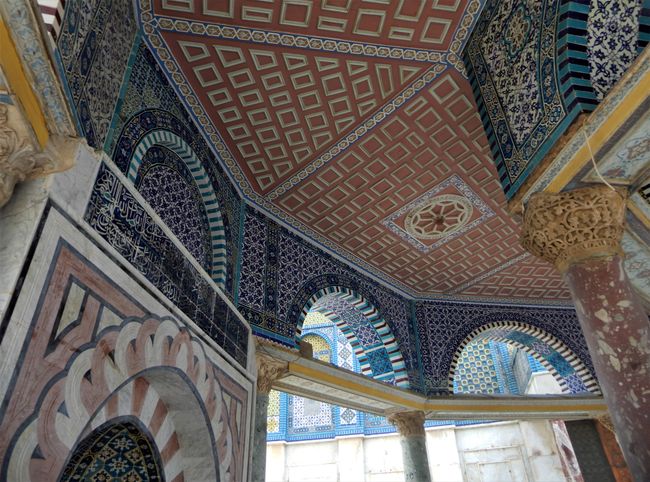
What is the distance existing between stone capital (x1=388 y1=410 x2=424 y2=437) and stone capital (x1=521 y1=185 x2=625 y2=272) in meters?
4.75

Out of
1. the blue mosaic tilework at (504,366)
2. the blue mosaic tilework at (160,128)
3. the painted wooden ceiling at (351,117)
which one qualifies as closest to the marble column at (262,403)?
the blue mosaic tilework at (160,128)

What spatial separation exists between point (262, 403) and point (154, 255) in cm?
236

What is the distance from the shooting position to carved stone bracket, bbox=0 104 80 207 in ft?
6.95

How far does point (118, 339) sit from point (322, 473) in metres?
10.1

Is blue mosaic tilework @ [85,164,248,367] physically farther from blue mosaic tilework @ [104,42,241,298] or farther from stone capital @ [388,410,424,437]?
stone capital @ [388,410,424,437]

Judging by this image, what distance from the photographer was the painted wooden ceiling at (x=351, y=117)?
4.21m

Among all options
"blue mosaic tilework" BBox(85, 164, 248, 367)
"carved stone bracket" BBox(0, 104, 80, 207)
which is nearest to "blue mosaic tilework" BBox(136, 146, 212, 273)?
"blue mosaic tilework" BBox(85, 164, 248, 367)

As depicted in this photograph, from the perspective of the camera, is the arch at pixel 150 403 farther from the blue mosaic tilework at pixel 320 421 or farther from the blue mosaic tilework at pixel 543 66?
the blue mosaic tilework at pixel 320 421

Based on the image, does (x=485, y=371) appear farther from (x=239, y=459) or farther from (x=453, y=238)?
(x=239, y=459)

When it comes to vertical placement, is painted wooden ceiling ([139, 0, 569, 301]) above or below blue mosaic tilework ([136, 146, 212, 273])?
above

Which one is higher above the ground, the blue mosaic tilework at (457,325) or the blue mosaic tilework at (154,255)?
the blue mosaic tilework at (457,325)

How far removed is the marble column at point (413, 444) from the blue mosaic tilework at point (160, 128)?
12.2 ft

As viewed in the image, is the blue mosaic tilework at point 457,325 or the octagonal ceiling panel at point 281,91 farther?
the blue mosaic tilework at point 457,325

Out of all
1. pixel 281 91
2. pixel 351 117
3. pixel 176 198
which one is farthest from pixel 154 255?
pixel 351 117
